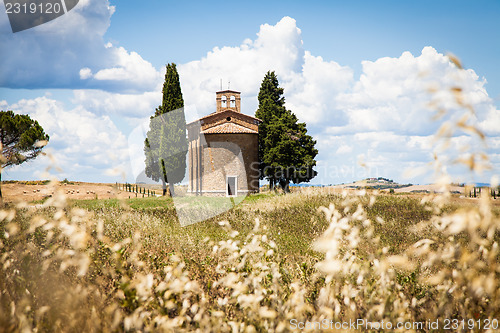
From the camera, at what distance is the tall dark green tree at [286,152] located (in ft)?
96.6

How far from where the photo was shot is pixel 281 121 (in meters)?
30.1

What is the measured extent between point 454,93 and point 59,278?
4665mm

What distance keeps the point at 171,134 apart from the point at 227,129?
4758 mm

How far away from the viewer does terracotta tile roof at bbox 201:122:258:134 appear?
96.1 ft

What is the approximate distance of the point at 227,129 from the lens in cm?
2945

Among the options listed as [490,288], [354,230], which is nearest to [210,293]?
[354,230]

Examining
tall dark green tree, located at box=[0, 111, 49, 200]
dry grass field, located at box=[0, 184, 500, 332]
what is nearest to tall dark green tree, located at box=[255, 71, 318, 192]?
tall dark green tree, located at box=[0, 111, 49, 200]

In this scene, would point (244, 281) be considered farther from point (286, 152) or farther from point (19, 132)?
point (19, 132)

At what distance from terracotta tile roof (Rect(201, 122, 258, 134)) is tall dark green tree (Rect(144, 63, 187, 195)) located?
2.37 m

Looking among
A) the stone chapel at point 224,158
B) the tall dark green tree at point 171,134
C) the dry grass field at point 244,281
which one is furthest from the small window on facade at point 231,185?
the dry grass field at point 244,281

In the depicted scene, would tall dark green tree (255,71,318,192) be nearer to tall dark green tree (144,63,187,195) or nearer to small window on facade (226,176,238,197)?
small window on facade (226,176,238,197)

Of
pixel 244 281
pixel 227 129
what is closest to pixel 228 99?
pixel 227 129

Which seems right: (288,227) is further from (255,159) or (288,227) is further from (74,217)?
(255,159)

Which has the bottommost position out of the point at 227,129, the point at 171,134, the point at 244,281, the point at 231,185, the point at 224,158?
the point at 244,281
